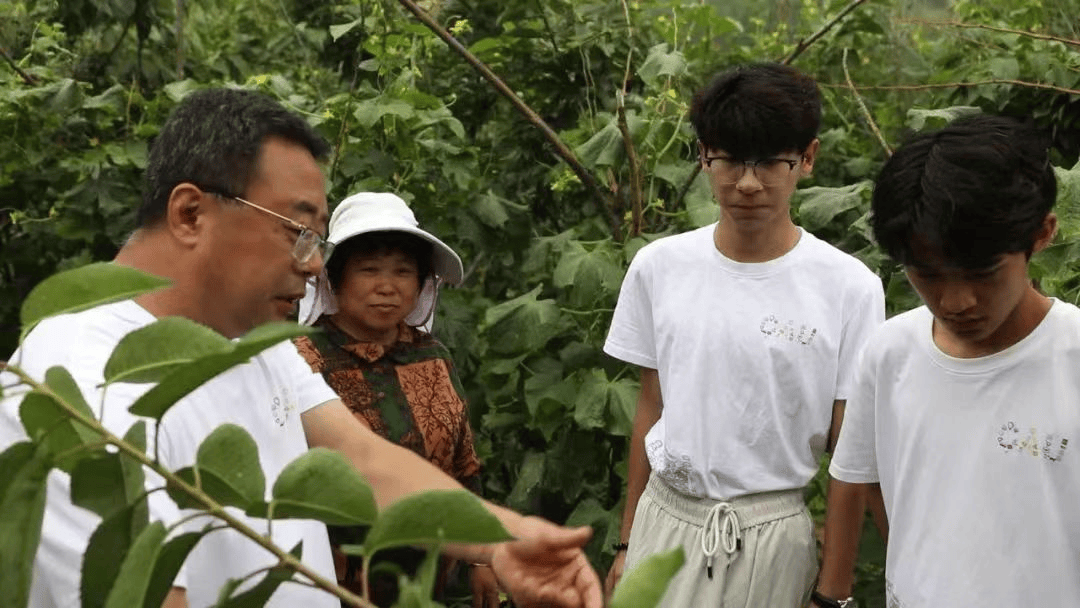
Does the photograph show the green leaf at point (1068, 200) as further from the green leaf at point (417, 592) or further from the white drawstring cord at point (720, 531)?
the green leaf at point (417, 592)

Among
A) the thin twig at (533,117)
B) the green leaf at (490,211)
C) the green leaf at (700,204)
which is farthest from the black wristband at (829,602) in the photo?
the green leaf at (490,211)

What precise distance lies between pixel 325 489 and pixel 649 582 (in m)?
0.19

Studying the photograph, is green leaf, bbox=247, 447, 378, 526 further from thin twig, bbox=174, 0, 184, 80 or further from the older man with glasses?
thin twig, bbox=174, 0, 184, 80

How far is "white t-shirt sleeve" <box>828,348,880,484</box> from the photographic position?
8.00 ft

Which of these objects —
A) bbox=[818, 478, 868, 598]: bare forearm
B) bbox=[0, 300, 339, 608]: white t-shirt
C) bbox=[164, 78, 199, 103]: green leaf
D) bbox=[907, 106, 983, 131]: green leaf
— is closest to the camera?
bbox=[0, 300, 339, 608]: white t-shirt

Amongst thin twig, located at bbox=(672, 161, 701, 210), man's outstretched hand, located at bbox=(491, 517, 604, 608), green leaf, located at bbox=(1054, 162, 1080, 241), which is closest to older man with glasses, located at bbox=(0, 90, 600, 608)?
man's outstretched hand, located at bbox=(491, 517, 604, 608)

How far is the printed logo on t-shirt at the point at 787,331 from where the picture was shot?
2861mm

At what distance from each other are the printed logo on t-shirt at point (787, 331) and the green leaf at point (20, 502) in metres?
2.13

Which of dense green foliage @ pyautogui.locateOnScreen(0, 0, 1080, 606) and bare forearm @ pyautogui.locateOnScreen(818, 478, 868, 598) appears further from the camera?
dense green foliage @ pyautogui.locateOnScreen(0, 0, 1080, 606)

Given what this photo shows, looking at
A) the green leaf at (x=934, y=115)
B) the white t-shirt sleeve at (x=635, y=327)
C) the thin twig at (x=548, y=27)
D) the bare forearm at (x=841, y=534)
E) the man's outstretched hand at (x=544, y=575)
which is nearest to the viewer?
the man's outstretched hand at (x=544, y=575)

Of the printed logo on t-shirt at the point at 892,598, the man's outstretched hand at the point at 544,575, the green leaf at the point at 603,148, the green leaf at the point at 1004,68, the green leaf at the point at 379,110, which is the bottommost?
the printed logo on t-shirt at the point at 892,598

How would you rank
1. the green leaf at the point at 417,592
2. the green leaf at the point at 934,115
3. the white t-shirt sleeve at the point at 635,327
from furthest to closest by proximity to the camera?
the green leaf at the point at 934,115, the white t-shirt sleeve at the point at 635,327, the green leaf at the point at 417,592

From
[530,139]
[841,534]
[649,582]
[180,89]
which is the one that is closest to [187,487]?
[649,582]

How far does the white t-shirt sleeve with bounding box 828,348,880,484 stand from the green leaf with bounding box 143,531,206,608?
1.70m
